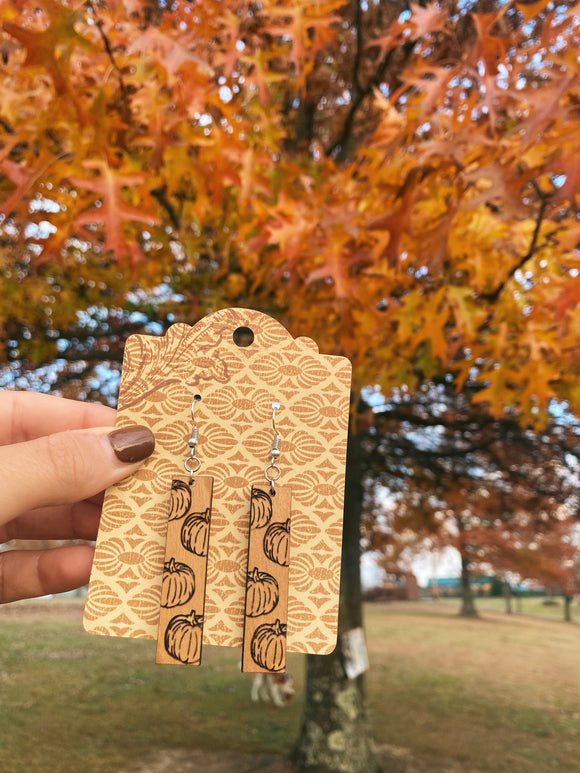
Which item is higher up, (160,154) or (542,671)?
(160,154)

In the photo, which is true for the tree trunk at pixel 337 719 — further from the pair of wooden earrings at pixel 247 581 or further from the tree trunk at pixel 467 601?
the tree trunk at pixel 467 601

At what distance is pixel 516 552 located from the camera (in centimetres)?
736

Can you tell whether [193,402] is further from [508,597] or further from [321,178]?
[508,597]

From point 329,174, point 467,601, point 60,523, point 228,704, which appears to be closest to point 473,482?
point 228,704

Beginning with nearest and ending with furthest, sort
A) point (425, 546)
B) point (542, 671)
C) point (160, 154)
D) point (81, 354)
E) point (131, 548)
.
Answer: point (131, 548) < point (160, 154) < point (81, 354) < point (542, 671) < point (425, 546)

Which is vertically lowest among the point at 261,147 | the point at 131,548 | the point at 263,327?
the point at 131,548

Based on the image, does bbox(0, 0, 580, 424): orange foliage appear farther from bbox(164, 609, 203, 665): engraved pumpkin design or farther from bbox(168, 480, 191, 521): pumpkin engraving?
bbox(164, 609, 203, 665): engraved pumpkin design

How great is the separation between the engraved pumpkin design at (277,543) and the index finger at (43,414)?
396 mm

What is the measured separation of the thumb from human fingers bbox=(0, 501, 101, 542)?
0.24 metres

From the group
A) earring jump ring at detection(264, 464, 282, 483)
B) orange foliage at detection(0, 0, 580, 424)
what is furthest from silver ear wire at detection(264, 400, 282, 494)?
orange foliage at detection(0, 0, 580, 424)

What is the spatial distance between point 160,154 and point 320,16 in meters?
0.78

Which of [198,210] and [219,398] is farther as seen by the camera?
[198,210]

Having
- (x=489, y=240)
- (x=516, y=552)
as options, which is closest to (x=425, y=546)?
(x=516, y=552)

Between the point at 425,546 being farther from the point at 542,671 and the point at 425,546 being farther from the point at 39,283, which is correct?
the point at 39,283
